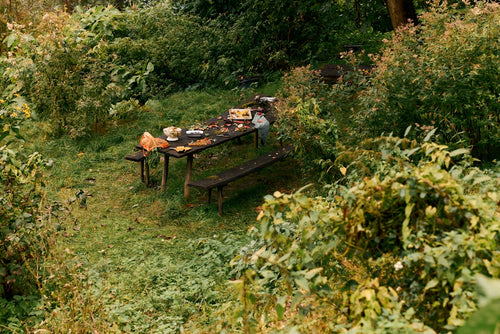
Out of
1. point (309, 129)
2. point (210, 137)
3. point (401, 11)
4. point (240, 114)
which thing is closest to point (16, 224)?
point (309, 129)

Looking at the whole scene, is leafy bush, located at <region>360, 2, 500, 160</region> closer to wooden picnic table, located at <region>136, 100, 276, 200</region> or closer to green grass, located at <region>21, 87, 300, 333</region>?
green grass, located at <region>21, 87, 300, 333</region>

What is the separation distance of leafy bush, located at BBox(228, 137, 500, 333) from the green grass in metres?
1.77

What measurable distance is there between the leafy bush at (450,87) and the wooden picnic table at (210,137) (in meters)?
2.48

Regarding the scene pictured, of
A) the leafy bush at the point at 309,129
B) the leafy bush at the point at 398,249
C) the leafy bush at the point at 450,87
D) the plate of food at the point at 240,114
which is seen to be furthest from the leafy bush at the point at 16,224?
the plate of food at the point at 240,114

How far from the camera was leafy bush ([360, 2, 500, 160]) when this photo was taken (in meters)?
5.14

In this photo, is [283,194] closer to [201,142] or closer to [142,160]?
[201,142]

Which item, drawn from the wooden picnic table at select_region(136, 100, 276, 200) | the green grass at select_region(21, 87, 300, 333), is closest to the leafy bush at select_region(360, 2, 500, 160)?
the green grass at select_region(21, 87, 300, 333)

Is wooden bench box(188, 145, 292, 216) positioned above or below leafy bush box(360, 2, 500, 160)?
below

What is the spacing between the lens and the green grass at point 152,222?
4.45m

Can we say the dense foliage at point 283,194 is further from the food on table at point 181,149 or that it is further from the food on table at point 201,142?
the food on table at point 201,142

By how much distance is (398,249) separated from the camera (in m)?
2.66

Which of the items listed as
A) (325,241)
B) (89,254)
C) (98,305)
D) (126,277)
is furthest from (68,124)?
(325,241)

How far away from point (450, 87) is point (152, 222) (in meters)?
4.04

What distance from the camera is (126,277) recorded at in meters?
4.96
